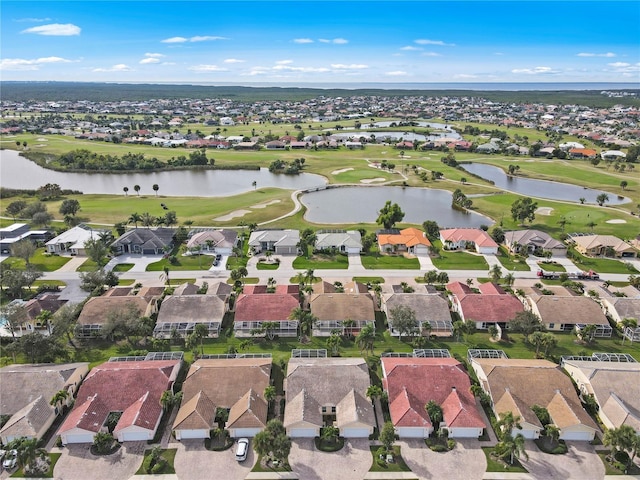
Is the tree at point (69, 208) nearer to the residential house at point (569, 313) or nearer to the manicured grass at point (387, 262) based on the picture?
the manicured grass at point (387, 262)

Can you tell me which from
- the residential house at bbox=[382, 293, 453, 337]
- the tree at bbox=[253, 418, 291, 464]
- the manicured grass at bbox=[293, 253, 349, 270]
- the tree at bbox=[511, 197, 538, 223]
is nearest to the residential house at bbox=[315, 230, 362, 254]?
the manicured grass at bbox=[293, 253, 349, 270]

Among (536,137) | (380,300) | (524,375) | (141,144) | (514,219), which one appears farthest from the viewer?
(536,137)

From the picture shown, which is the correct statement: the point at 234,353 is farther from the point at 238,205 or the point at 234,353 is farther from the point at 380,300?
the point at 238,205

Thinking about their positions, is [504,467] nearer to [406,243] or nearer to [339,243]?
[406,243]

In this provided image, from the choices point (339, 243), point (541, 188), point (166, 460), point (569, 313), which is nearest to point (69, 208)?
point (339, 243)

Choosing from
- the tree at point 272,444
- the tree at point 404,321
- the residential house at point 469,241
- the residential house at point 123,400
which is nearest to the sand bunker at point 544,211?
the residential house at point 469,241

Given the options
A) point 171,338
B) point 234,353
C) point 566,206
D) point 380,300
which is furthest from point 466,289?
point 566,206

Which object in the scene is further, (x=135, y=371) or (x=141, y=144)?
(x=141, y=144)
